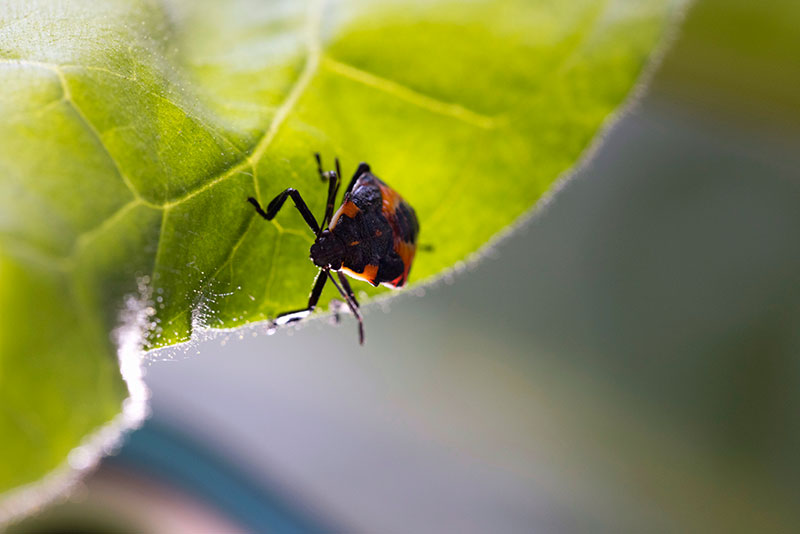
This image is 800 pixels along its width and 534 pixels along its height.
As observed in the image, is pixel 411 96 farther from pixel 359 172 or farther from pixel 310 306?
pixel 310 306

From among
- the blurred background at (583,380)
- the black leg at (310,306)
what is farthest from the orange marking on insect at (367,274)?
the blurred background at (583,380)

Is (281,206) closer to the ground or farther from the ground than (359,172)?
closer to the ground

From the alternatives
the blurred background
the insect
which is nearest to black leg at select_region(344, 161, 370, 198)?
the insect

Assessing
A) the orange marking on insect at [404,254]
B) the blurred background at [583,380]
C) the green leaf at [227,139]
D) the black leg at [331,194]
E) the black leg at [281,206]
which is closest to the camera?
the green leaf at [227,139]

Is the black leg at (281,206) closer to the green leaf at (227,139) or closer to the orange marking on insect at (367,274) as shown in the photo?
the green leaf at (227,139)

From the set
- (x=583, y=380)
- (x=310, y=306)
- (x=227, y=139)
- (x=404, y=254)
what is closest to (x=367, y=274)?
(x=404, y=254)

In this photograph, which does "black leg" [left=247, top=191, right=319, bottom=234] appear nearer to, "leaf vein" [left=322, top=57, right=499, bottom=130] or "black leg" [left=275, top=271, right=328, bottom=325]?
"black leg" [left=275, top=271, right=328, bottom=325]

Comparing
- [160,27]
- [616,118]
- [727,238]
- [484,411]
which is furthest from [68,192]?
[727,238]
